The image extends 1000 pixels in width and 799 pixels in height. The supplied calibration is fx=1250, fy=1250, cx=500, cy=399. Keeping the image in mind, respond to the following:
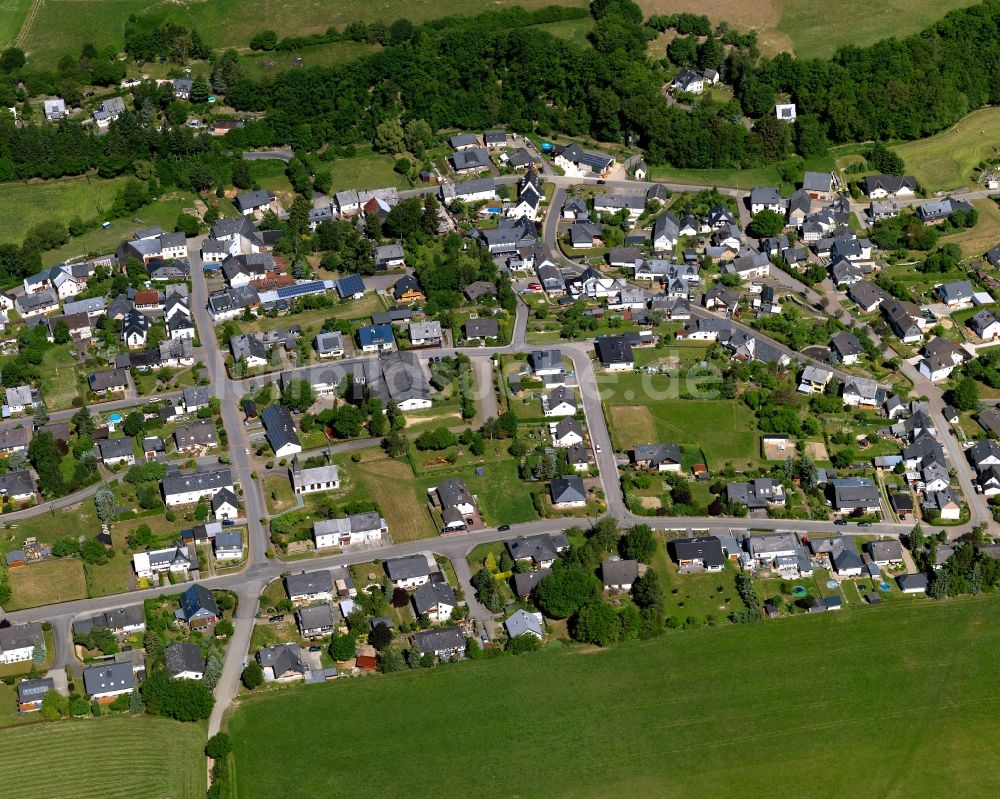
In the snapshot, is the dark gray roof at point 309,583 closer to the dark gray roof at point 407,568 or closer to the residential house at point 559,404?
the dark gray roof at point 407,568

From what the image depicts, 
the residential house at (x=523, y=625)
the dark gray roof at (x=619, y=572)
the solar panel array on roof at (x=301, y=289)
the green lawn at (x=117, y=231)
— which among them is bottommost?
the residential house at (x=523, y=625)

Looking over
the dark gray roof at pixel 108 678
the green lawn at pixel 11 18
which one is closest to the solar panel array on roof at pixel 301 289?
the dark gray roof at pixel 108 678

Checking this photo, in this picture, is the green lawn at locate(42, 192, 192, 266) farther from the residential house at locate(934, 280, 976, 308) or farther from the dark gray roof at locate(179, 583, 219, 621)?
the residential house at locate(934, 280, 976, 308)

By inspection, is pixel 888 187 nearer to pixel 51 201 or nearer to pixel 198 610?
pixel 198 610

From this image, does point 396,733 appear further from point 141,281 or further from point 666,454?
point 141,281


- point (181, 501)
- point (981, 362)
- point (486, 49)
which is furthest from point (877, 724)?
point (486, 49)

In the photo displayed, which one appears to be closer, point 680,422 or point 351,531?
point 351,531

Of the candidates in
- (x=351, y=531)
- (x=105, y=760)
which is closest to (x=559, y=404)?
(x=351, y=531)
